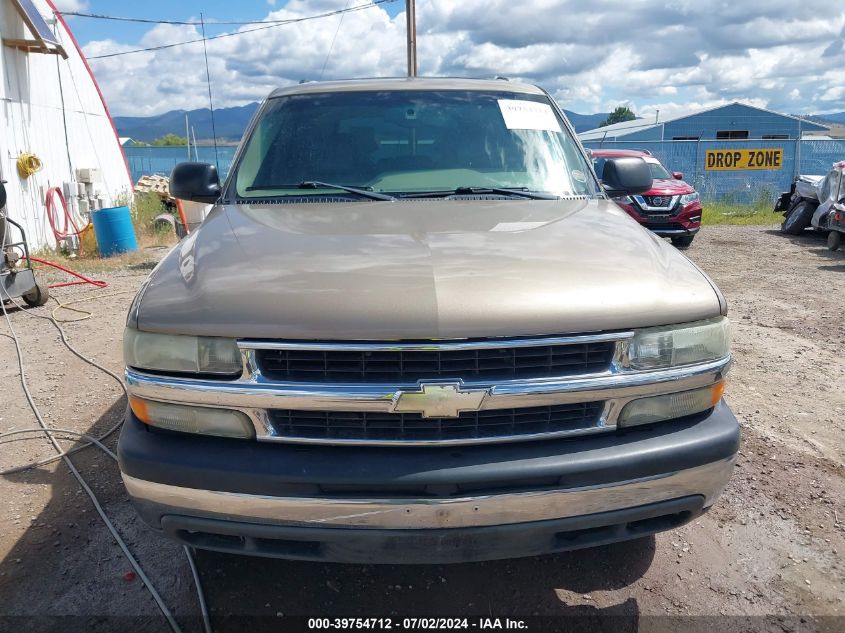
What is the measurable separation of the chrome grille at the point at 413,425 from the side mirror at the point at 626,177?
192 cm

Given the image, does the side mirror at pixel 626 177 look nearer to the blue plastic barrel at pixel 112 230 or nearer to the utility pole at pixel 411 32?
the blue plastic barrel at pixel 112 230

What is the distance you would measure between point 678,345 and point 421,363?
834 millimetres

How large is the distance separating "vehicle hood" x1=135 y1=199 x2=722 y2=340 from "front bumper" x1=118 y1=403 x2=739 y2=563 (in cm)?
38

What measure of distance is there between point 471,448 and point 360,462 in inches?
13.4

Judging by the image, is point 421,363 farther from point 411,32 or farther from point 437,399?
point 411,32

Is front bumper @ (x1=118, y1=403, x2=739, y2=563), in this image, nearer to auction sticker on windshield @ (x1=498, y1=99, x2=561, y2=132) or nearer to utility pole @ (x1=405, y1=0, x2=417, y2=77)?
auction sticker on windshield @ (x1=498, y1=99, x2=561, y2=132)

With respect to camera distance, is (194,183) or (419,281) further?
(194,183)

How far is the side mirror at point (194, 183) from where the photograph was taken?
11.4 feet

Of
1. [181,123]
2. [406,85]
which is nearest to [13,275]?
[406,85]

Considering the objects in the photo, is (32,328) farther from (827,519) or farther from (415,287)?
(827,519)

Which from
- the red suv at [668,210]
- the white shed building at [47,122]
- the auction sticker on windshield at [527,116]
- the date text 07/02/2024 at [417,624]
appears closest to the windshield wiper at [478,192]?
the auction sticker on windshield at [527,116]

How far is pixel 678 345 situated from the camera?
2182mm

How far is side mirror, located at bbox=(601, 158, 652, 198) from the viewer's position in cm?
370

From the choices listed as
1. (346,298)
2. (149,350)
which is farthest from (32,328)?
(346,298)
